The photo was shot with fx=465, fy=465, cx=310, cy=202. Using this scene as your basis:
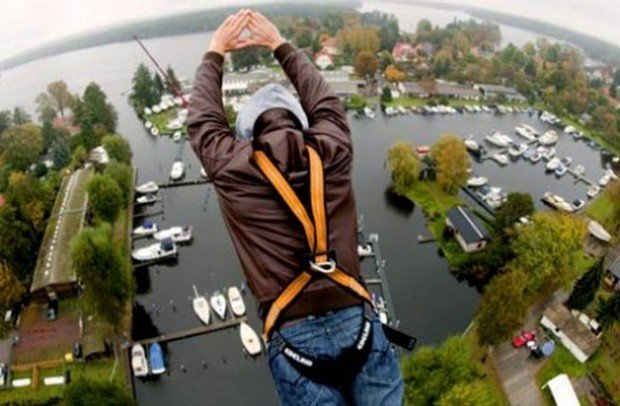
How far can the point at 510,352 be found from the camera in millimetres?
12945

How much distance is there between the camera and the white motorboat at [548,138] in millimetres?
27328

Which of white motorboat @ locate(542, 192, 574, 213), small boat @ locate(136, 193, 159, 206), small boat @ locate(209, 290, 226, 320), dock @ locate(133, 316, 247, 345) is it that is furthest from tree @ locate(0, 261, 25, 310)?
white motorboat @ locate(542, 192, 574, 213)

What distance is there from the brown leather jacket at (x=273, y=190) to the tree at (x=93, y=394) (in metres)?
10.0

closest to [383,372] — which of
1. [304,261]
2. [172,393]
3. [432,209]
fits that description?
[304,261]

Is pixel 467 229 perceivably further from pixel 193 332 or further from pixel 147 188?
pixel 147 188

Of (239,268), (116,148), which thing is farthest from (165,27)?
(239,268)

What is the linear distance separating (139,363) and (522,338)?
427 inches

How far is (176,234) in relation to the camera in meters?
18.5

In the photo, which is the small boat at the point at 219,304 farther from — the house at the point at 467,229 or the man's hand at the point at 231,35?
the man's hand at the point at 231,35

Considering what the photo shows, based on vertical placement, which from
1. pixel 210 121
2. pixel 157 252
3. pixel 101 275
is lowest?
pixel 157 252

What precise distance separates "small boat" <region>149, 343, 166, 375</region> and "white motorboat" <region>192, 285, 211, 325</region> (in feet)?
5.13

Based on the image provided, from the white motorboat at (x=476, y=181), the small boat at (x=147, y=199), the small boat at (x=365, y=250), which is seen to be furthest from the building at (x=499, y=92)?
the small boat at (x=147, y=199)

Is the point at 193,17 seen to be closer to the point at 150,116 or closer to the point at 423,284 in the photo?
the point at 150,116

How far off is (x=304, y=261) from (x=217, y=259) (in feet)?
52.8
